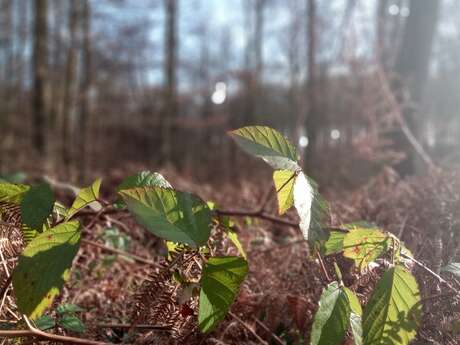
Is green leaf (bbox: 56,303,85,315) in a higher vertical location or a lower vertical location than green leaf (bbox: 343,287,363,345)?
lower

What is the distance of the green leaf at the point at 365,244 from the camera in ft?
2.92

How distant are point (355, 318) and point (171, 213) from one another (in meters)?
0.37

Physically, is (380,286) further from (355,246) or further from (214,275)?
(214,275)

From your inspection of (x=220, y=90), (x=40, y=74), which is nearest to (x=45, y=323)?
(x=40, y=74)

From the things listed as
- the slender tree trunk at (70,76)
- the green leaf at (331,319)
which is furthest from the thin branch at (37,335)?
the slender tree trunk at (70,76)

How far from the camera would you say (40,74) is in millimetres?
8250

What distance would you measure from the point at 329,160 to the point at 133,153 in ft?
40.4

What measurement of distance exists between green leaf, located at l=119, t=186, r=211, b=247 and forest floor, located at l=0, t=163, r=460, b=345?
12cm

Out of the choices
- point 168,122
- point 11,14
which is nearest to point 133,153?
point 11,14

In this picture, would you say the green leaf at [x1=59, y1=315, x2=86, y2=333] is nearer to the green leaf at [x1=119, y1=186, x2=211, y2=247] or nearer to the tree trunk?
the green leaf at [x1=119, y1=186, x2=211, y2=247]

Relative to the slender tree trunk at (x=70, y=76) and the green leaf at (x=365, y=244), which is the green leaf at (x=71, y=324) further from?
the slender tree trunk at (x=70, y=76)

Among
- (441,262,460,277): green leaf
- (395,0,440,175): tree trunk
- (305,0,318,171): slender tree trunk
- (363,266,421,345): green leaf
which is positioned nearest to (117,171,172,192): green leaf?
(363,266,421,345): green leaf

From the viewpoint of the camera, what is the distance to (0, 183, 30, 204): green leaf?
0.94 meters

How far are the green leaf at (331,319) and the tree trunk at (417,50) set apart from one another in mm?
4104
